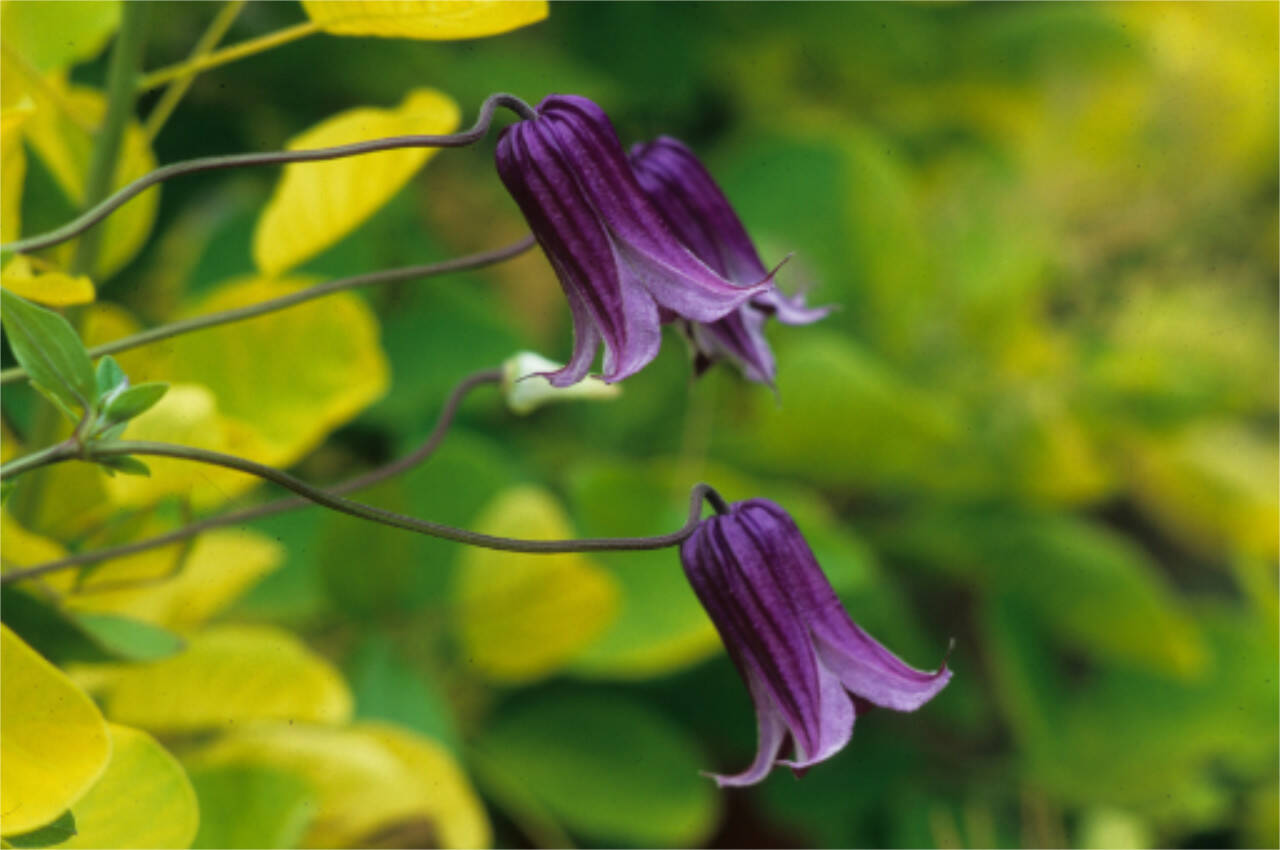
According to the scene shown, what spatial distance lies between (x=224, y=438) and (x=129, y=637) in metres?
0.06

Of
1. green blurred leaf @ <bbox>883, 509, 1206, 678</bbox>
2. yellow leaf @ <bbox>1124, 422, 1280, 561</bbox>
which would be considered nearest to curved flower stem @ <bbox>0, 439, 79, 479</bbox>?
green blurred leaf @ <bbox>883, 509, 1206, 678</bbox>

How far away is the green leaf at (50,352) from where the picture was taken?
235 mm

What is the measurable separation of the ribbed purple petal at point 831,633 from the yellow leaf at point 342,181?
12 centimetres

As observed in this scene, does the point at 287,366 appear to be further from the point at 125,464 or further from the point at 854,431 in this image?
the point at 854,431

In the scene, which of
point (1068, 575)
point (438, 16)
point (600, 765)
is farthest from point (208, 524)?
point (1068, 575)

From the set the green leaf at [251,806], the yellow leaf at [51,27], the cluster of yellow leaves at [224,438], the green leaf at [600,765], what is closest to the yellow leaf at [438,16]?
the cluster of yellow leaves at [224,438]

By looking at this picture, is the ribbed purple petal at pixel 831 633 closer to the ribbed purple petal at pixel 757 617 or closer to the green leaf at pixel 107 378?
the ribbed purple petal at pixel 757 617

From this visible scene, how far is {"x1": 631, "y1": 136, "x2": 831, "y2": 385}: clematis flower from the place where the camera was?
12.1 inches

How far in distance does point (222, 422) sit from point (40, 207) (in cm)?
14

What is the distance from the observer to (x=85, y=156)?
1.25ft

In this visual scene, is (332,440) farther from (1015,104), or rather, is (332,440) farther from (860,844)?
(1015,104)

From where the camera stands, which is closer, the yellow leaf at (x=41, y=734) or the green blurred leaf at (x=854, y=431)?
the yellow leaf at (x=41, y=734)

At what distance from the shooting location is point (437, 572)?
55 cm

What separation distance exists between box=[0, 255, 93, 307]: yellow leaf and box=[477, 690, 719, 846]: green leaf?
1.06 feet
